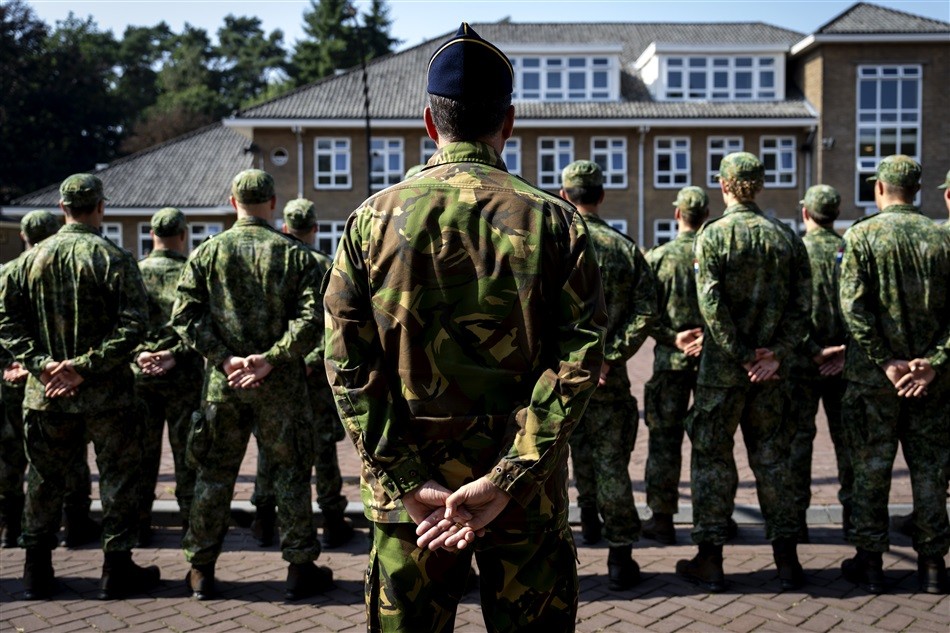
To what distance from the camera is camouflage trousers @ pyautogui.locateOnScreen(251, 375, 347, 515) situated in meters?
6.67

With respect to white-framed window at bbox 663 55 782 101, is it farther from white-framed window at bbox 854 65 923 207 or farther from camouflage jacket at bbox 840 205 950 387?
camouflage jacket at bbox 840 205 950 387

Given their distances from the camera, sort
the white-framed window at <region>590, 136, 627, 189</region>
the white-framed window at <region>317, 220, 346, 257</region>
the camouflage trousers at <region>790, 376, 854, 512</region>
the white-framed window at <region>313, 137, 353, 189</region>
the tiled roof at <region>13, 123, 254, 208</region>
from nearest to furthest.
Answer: the camouflage trousers at <region>790, 376, 854, 512</region>
the white-framed window at <region>317, 220, 346, 257</region>
the white-framed window at <region>313, 137, 353, 189</region>
the white-framed window at <region>590, 136, 627, 189</region>
the tiled roof at <region>13, 123, 254, 208</region>

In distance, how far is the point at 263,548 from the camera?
6613mm

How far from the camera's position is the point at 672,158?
127 ft

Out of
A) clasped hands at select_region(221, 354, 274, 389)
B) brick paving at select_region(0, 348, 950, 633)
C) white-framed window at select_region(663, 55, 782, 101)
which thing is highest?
white-framed window at select_region(663, 55, 782, 101)

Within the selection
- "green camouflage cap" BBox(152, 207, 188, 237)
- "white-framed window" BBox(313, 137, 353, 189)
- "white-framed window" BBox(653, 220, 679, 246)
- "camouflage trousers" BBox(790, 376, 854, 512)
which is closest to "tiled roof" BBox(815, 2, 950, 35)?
"white-framed window" BBox(653, 220, 679, 246)

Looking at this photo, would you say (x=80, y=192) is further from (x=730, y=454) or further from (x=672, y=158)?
(x=672, y=158)

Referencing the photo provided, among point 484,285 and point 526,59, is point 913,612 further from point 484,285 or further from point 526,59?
point 526,59

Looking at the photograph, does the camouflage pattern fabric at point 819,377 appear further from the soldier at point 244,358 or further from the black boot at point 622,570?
the soldier at point 244,358

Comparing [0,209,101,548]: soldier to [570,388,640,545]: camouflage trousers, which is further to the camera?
[0,209,101,548]: soldier

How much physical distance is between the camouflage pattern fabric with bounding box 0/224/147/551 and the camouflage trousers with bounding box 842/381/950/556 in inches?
177

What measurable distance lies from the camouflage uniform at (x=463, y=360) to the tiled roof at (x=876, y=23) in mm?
38970

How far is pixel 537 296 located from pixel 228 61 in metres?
88.7

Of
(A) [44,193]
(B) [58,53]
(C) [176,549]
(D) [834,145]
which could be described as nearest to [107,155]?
(B) [58,53]
